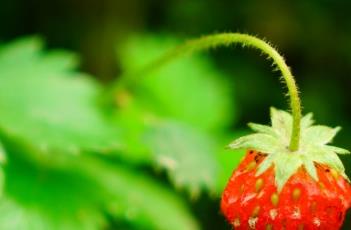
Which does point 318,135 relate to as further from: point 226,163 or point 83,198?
point 226,163

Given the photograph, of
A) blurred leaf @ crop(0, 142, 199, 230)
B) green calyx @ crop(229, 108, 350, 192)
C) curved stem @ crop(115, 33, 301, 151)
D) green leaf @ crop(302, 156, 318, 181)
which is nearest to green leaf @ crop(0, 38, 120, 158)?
blurred leaf @ crop(0, 142, 199, 230)

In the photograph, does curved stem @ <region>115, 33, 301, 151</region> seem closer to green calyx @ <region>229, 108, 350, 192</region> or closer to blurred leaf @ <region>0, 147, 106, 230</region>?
green calyx @ <region>229, 108, 350, 192</region>

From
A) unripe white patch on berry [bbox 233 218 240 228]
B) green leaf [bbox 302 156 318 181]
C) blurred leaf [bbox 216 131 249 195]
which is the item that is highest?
blurred leaf [bbox 216 131 249 195]

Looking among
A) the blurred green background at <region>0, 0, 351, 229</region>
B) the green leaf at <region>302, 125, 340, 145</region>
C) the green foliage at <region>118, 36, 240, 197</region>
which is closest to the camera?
the green leaf at <region>302, 125, 340, 145</region>

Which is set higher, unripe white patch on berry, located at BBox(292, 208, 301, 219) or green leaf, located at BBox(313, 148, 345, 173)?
green leaf, located at BBox(313, 148, 345, 173)

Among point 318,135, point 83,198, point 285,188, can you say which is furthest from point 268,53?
point 83,198

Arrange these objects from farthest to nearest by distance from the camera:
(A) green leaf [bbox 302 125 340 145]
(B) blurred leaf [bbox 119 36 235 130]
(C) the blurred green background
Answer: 1. (B) blurred leaf [bbox 119 36 235 130]
2. (C) the blurred green background
3. (A) green leaf [bbox 302 125 340 145]
